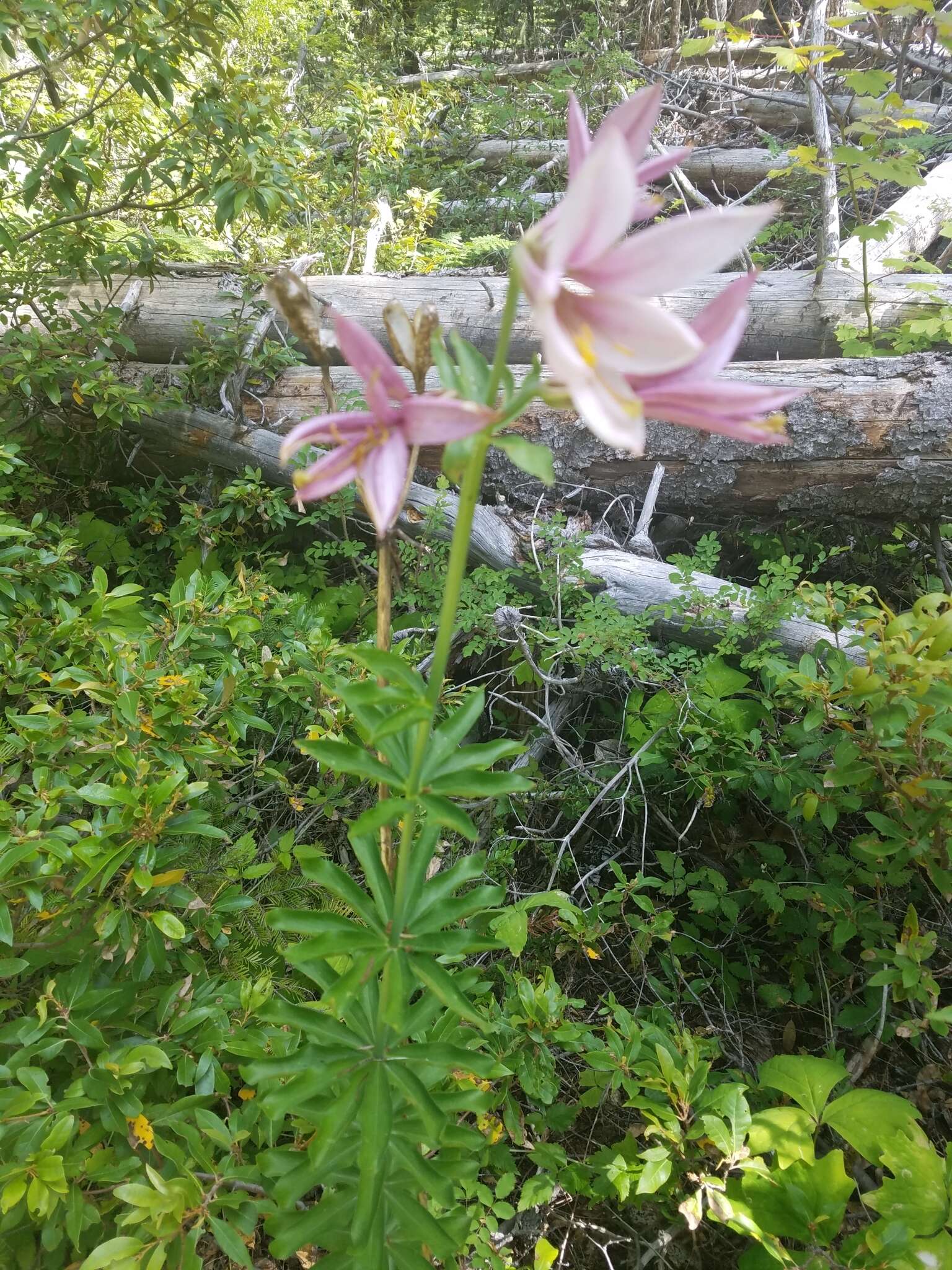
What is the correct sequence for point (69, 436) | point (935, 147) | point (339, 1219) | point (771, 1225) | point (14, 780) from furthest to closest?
1. point (935, 147)
2. point (69, 436)
3. point (14, 780)
4. point (771, 1225)
5. point (339, 1219)

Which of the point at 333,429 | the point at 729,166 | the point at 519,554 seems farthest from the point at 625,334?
the point at 729,166

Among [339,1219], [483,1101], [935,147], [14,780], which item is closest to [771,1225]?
[483,1101]

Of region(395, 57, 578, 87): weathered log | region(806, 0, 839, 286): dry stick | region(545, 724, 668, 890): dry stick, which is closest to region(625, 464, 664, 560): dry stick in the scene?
region(545, 724, 668, 890): dry stick

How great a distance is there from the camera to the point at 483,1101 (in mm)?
1065

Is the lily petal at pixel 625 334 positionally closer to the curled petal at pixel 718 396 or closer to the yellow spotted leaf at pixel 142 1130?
the curled petal at pixel 718 396

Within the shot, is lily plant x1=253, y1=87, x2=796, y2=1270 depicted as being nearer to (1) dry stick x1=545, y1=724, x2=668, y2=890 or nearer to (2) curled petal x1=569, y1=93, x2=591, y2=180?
(2) curled petal x1=569, y1=93, x2=591, y2=180

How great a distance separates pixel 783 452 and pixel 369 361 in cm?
255

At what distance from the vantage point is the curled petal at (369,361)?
63cm

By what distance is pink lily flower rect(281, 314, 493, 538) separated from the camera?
24.8 inches

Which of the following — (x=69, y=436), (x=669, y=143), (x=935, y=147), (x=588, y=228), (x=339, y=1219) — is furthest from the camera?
(x=669, y=143)

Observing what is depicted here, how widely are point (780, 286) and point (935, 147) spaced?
230 cm

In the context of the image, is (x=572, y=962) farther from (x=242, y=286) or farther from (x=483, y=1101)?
(x=242, y=286)

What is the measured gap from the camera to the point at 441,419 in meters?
0.60

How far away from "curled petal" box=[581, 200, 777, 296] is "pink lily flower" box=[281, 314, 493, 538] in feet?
0.55
